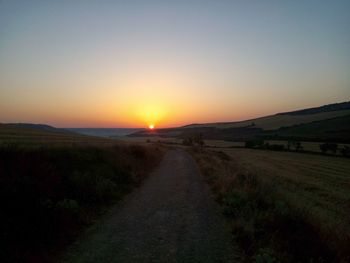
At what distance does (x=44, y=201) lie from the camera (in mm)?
9078

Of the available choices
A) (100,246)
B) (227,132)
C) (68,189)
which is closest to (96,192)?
(68,189)

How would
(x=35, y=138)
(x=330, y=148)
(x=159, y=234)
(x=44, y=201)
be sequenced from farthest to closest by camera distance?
(x=330, y=148) → (x=35, y=138) → (x=44, y=201) → (x=159, y=234)

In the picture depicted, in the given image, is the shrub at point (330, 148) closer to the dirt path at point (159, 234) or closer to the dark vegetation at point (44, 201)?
the dirt path at point (159, 234)

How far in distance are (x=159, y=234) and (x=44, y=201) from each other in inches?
142

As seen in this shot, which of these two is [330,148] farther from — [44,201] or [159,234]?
[44,201]

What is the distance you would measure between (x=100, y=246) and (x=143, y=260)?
4.46ft

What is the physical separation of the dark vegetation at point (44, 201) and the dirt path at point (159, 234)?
0.65 meters

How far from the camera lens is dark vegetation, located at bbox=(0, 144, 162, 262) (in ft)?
22.8

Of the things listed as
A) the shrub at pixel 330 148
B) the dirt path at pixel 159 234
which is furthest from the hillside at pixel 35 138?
the shrub at pixel 330 148

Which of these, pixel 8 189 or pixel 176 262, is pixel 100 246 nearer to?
pixel 176 262

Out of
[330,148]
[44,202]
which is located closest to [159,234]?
[44,202]

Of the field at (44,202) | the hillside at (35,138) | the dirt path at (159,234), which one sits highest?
the hillside at (35,138)

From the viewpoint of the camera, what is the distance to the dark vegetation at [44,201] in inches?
273

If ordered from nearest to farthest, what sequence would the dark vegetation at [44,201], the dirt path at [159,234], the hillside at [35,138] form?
the dark vegetation at [44,201] → the dirt path at [159,234] → the hillside at [35,138]
